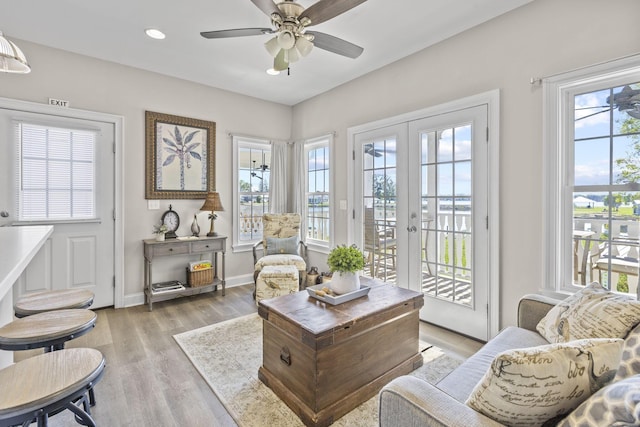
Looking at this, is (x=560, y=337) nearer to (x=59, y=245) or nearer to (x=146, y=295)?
(x=146, y=295)

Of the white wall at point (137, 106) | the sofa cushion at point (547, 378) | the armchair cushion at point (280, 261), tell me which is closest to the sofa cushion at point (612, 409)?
the sofa cushion at point (547, 378)

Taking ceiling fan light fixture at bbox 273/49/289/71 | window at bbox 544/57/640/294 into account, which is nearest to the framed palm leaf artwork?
ceiling fan light fixture at bbox 273/49/289/71

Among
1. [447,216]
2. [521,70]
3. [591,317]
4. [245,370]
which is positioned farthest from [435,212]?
[245,370]

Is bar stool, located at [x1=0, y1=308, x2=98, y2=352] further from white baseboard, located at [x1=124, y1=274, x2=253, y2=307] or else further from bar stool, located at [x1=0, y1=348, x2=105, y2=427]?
white baseboard, located at [x1=124, y1=274, x2=253, y2=307]

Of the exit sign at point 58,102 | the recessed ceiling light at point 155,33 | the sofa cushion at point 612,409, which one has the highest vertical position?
the recessed ceiling light at point 155,33

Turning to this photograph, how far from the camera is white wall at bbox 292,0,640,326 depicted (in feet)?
7.01

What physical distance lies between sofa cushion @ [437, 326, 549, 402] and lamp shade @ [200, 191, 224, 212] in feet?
10.7

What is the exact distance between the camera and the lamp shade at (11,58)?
5.11 feet

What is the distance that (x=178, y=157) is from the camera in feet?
13.1

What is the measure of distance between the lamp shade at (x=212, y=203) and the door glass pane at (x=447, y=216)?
2536 mm

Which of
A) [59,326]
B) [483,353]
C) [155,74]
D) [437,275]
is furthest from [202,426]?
[155,74]

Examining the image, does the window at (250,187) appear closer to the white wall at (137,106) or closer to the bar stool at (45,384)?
the white wall at (137,106)

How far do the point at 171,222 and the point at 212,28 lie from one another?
2.31m

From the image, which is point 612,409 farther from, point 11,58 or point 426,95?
point 426,95
